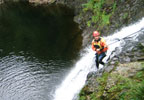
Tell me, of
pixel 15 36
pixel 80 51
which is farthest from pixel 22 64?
pixel 15 36

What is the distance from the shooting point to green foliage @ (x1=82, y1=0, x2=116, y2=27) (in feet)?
70.7

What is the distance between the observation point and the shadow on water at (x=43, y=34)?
21727 millimetres

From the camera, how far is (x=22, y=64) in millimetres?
20344

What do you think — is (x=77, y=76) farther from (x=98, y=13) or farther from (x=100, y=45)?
(x=98, y=13)

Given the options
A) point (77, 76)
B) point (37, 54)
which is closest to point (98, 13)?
point (37, 54)

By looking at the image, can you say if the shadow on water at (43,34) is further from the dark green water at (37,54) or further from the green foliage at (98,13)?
the green foliage at (98,13)

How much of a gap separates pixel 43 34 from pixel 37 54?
229 inches

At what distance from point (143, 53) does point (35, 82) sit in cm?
1051

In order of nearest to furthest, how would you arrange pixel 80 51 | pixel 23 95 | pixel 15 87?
pixel 23 95 → pixel 15 87 → pixel 80 51

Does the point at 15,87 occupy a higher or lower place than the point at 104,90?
higher

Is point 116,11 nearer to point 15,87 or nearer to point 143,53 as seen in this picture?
point 143,53

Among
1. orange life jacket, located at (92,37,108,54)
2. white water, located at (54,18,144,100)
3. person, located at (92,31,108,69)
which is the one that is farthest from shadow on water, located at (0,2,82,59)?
orange life jacket, located at (92,37,108,54)

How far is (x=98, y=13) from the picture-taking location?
23438 mm

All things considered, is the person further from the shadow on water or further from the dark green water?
the shadow on water
